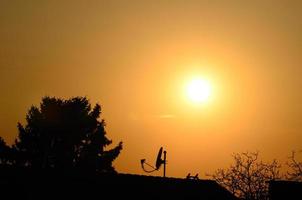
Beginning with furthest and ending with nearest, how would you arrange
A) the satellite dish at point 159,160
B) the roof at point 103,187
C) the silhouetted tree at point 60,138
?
1. the silhouetted tree at point 60,138
2. the satellite dish at point 159,160
3. the roof at point 103,187

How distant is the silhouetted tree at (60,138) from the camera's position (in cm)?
4803

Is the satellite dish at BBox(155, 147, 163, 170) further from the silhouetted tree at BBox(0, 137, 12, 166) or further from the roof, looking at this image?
the silhouetted tree at BBox(0, 137, 12, 166)

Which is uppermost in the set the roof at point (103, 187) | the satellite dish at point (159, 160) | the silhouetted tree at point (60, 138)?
the silhouetted tree at point (60, 138)

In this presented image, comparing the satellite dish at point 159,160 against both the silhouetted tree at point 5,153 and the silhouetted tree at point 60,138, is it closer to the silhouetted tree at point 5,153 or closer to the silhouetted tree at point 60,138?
the silhouetted tree at point 60,138

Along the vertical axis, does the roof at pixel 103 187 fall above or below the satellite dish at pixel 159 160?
below

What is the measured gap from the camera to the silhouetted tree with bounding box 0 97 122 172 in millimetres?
48031

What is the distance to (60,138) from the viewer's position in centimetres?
4822

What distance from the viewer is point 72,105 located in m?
50.1

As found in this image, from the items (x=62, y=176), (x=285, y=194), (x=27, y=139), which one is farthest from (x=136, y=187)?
(x=27, y=139)

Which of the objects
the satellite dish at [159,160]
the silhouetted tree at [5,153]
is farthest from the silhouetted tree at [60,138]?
the satellite dish at [159,160]

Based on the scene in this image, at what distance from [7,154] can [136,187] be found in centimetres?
3220

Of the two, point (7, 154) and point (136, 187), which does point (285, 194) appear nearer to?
point (136, 187)

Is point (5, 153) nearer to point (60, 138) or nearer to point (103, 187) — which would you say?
point (60, 138)

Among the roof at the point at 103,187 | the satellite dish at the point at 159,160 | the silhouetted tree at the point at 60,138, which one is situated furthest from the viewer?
the silhouetted tree at the point at 60,138
